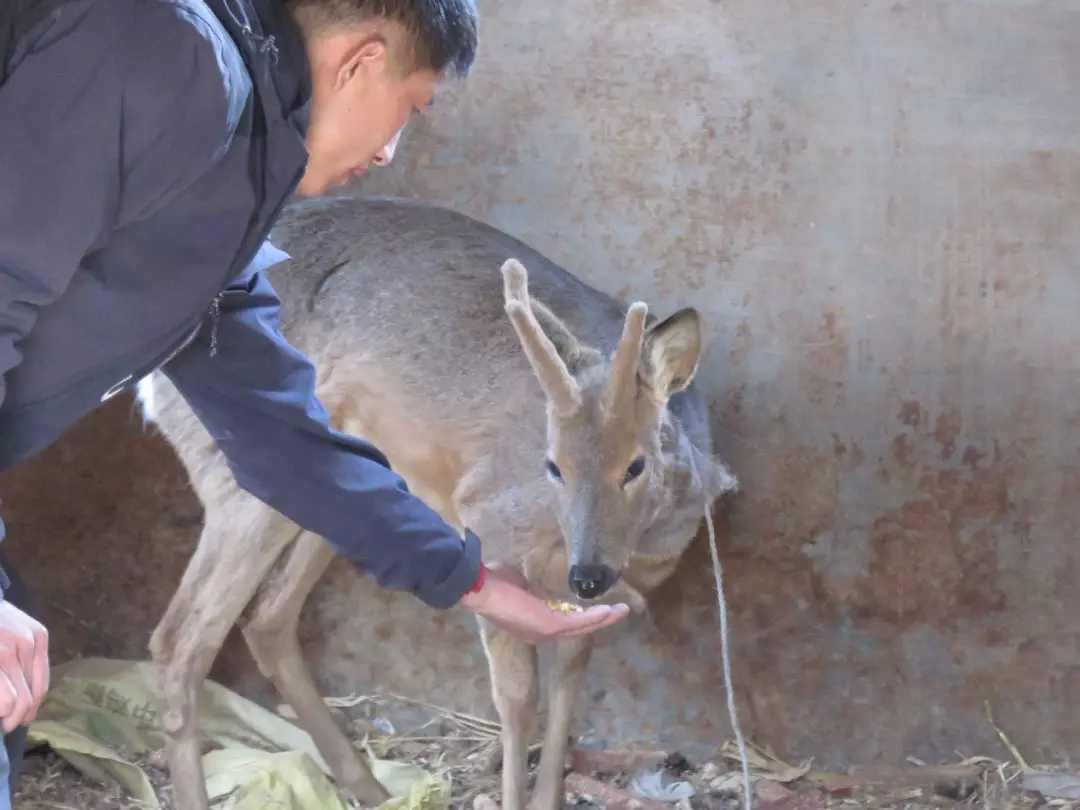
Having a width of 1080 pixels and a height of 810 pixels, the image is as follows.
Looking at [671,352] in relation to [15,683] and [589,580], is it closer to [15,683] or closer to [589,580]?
[589,580]

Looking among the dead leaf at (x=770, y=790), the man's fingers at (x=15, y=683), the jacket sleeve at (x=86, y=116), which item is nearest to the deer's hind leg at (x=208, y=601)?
the dead leaf at (x=770, y=790)

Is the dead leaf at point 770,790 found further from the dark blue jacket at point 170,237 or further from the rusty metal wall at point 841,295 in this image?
the dark blue jacket at point 170,237

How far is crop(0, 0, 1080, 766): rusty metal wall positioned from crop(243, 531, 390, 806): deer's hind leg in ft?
2.80

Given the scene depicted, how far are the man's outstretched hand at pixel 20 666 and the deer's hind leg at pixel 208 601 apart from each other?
1.86m

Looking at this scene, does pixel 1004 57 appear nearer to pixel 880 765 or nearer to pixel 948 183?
pixel 948 183

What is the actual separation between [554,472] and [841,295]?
971 millimetres

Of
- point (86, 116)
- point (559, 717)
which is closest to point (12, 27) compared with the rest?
point (86, 116)

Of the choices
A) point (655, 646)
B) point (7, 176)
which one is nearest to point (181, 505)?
point (655, 646)

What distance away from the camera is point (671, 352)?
10.1ft

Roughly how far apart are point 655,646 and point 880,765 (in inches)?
27.6

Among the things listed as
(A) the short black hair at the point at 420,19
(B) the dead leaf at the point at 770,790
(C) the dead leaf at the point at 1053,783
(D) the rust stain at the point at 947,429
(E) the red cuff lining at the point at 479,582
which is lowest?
(B) the dead leaf at the point at 770,790

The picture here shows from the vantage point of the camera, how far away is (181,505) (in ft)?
12.7

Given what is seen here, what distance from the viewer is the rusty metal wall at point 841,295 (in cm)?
339

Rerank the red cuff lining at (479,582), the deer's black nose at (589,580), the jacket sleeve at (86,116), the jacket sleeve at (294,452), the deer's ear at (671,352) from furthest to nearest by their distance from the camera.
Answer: the deer's ear at (671,352), the deer's black nose at (589,580), the red cuff lining at (479,582), the jacket sleeve at (294,452), the jacket sleeve at (86,116)
